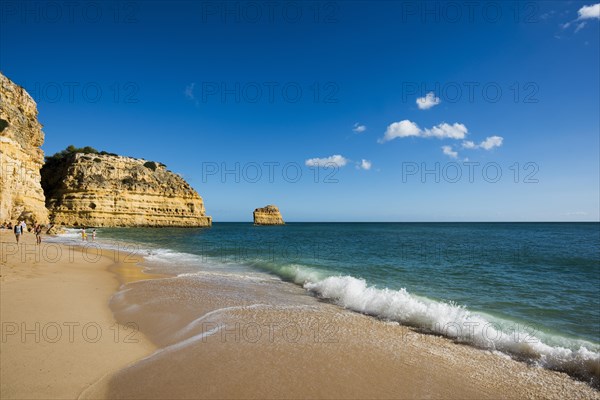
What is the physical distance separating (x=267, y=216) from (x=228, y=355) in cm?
12398

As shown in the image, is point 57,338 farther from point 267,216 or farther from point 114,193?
point 267,216

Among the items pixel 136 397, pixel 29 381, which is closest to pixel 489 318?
pixel 136 397

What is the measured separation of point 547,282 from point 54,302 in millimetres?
19727

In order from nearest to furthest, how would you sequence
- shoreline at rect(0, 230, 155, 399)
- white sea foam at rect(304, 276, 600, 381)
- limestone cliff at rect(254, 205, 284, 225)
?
shoreline at rect(0, 230, 155, 399) → white sea foam at rect(304, 276, 600, 381) → limestone cliff at rect(254, 205, 284, 225)

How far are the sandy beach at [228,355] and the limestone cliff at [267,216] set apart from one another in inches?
4696

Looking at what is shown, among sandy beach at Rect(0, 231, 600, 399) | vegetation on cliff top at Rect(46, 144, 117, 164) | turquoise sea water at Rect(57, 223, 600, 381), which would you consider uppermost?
vegetation on cliff top at Rect(46, 144, 117, 164)

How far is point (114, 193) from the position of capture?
190ft

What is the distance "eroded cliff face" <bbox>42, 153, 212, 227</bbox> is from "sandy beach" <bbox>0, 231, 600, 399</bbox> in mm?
55393

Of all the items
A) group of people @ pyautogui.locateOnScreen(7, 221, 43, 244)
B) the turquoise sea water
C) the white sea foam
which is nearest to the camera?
the white sea foam

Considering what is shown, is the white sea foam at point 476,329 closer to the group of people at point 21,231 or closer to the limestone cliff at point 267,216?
the group of people at point 21,231

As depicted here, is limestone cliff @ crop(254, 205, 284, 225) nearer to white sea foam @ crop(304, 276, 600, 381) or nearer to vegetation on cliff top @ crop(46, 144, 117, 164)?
vegetation on cliff top @ crop(46, 144, 117, 164)

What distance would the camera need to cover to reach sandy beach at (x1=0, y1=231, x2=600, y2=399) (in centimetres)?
421

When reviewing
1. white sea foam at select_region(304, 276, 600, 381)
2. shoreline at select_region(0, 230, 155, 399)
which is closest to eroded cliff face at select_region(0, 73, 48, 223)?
shoreline at select_region(0, 230, 155, 399)

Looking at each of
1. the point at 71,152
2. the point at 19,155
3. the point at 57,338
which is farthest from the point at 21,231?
the point at 71,152
